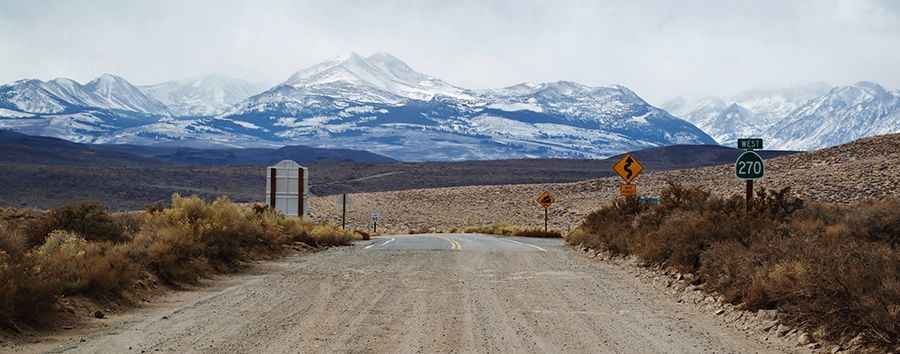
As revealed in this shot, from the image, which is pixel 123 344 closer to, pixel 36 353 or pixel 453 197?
pixel 36 353

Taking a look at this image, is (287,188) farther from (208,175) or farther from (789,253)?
(208,175)

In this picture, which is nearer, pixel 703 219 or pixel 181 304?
pixel 181 304

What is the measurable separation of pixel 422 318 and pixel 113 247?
22.7 ft

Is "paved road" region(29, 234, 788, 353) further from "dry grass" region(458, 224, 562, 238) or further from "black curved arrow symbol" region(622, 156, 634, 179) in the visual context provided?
"dry grass" region(458, 224, 562, 238)

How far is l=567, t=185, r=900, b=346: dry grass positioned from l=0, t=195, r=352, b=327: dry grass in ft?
31.1

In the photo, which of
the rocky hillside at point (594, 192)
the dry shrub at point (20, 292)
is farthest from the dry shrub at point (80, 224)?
the rocky hillside at point (594, 192)

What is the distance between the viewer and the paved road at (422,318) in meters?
11.2

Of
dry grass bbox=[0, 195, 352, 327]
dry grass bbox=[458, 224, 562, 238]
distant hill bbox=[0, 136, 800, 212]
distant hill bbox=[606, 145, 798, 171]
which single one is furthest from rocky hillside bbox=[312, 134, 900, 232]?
distant hill bbox=[606, 145, 798, 171]

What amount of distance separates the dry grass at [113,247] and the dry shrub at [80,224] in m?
0.02

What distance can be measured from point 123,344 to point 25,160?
146 meters

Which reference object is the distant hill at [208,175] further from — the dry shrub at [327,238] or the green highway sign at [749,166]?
the green highway sign at [749,166]

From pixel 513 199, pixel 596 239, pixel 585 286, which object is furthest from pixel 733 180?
Answer: pixel 585 286

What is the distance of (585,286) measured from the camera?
1788 cm

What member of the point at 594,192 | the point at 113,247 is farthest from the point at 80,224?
the point at 594,192
